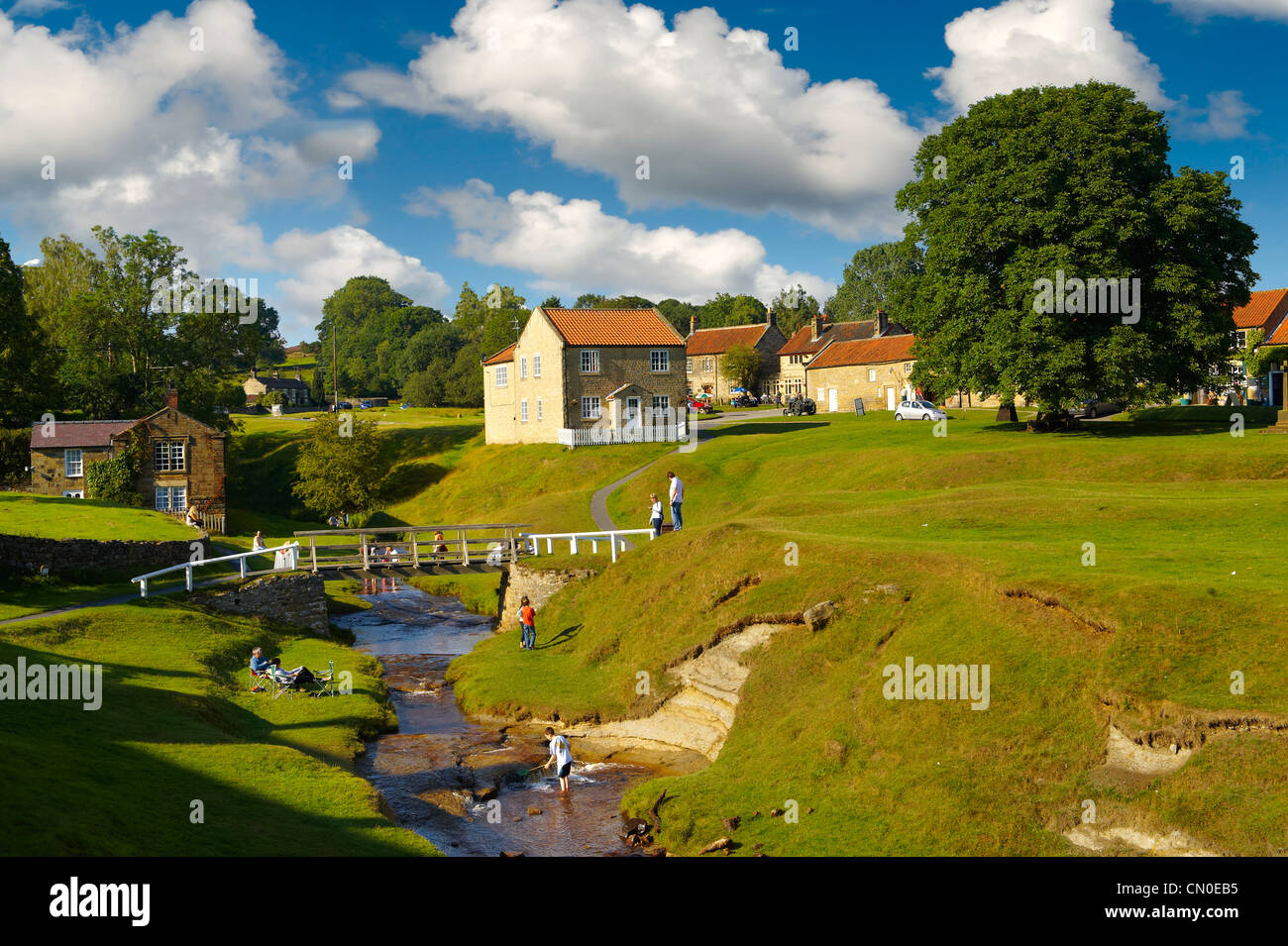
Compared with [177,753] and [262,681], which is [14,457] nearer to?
[262,681]

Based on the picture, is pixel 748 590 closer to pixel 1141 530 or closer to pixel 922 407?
pixel 1141 530

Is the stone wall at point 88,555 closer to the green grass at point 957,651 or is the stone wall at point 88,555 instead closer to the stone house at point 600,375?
the green grass at point 957,651

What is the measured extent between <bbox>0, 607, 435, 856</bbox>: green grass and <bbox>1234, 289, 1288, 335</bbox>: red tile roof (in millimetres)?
85673

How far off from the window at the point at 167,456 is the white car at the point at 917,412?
50.9 meters

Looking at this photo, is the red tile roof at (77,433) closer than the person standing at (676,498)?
No

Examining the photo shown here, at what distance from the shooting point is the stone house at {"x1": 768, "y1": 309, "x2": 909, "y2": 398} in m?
111

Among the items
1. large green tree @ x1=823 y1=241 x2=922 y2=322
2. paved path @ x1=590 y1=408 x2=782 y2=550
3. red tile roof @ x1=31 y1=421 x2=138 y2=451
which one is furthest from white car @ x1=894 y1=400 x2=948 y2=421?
large green tree @ x1=823 y1=241 x2=922 y2=322

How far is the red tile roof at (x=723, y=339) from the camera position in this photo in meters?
119

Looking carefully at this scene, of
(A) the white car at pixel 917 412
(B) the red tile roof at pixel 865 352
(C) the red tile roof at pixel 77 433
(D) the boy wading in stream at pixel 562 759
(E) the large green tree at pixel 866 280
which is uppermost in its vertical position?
(E) the large green tree at pixel 866 280

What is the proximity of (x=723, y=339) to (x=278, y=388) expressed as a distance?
261 feet

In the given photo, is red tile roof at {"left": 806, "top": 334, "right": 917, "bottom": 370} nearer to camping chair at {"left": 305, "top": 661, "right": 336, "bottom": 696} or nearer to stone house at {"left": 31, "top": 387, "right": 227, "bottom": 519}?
stone house at {"left": 31, "top": 387, "right": 227, "bottom": 519}

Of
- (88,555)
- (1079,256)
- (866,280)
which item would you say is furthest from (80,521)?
(866,280)

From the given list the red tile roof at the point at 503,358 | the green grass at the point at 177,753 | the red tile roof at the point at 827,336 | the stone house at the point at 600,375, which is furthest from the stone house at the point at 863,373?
the green grass at the point at 177,753
